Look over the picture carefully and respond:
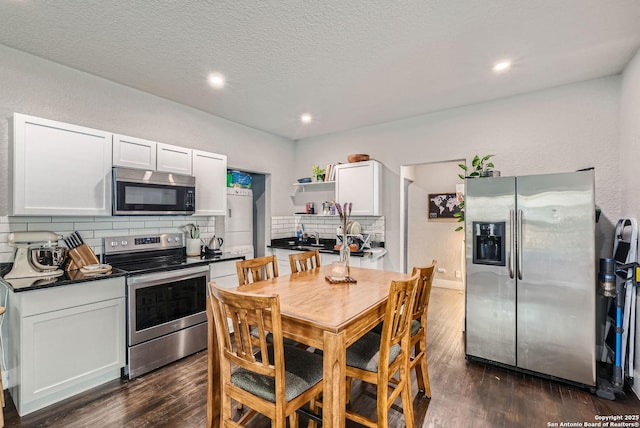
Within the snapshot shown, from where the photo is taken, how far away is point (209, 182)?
141 inches

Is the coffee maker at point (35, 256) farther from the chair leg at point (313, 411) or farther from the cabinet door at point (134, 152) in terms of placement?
the chair leg at point (313, 411)

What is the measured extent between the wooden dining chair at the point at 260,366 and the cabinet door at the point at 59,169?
190cm

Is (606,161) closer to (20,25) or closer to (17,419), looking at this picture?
(20,25)

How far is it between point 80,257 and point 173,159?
127cm

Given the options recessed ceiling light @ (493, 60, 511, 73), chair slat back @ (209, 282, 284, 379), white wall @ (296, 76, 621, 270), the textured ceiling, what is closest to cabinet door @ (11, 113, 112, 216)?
the textured ceiling

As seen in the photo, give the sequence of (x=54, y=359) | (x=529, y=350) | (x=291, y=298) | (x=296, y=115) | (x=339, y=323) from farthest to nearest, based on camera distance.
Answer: (x=296, y=115) < (x=529, y=350) < (x=54, y=359) < (x=291, y=298) < (x=339, y=323)

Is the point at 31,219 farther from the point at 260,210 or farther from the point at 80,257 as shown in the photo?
the point at 260,210

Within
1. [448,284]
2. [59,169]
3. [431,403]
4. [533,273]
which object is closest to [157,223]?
[59,169]

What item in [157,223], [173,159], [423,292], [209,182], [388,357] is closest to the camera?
[388,357]

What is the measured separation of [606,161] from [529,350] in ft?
6.57

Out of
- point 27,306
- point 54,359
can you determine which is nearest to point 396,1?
point 27,306

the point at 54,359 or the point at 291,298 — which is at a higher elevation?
the point at 291,298

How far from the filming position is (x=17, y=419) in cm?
202

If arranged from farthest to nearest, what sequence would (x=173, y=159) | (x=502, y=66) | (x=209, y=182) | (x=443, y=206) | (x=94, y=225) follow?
(x=443, y=206) < (x=209, y=182) < (x=173, y=159) < (x=94, y=225) < (x=502, y=66)
